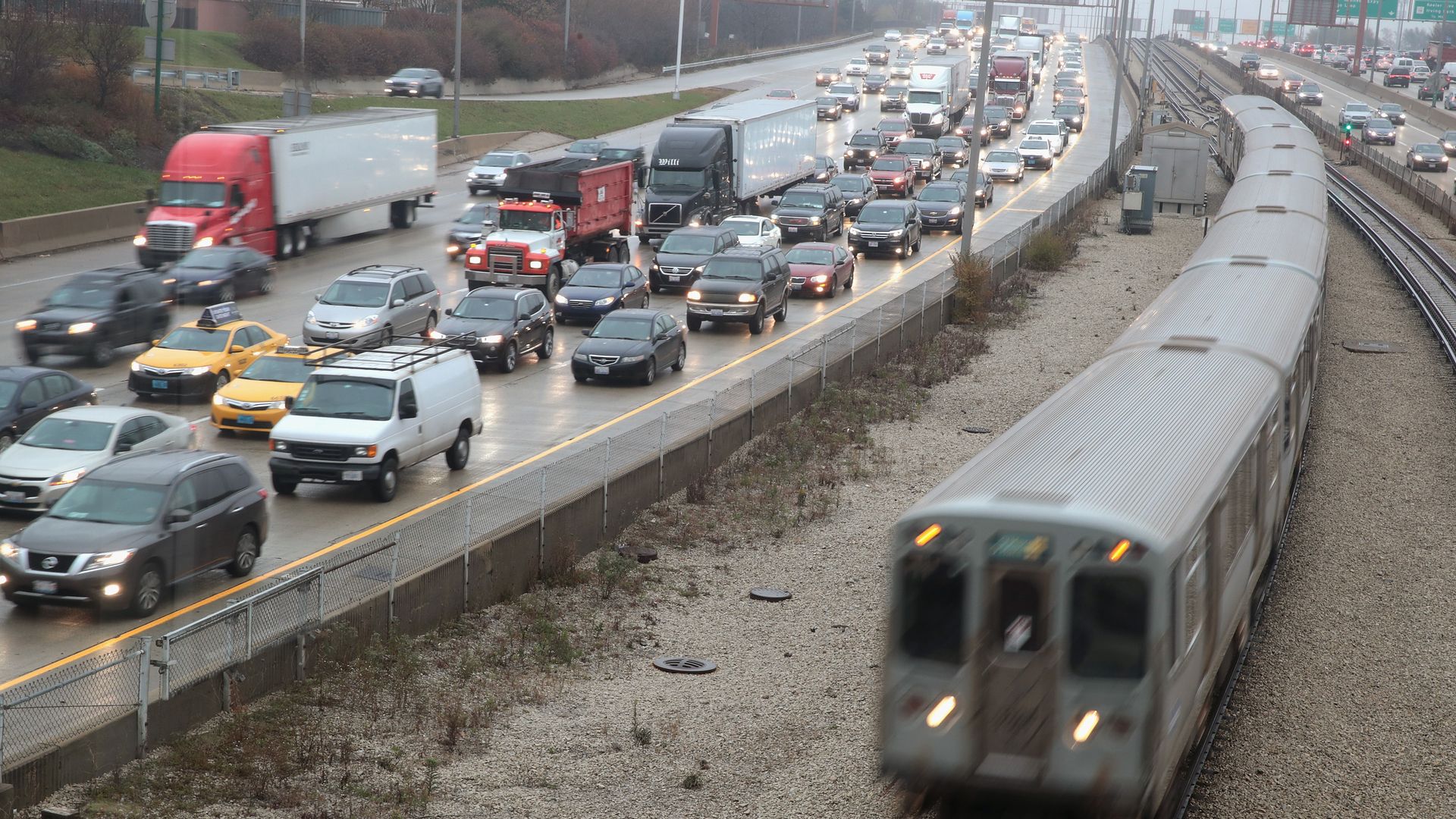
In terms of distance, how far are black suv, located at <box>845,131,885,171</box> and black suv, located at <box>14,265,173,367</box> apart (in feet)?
132

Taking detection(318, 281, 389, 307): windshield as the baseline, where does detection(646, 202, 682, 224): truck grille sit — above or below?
above

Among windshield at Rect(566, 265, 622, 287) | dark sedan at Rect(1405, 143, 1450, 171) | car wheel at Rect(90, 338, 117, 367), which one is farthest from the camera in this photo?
dark sedan at Rect(1405, 143, 1450, 171)

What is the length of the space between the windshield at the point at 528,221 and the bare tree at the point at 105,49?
24612mm

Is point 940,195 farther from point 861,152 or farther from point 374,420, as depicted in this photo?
point 374,420

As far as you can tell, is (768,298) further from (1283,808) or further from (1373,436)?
(1283,808)

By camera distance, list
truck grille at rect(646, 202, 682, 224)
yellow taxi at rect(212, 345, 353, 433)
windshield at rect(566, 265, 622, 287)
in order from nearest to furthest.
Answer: yellow taxi at rect(212, 345, 353, 433) < windshield at rect(566, 265, 622, 287) < truck grille at rect(646, 202, 682, 224)

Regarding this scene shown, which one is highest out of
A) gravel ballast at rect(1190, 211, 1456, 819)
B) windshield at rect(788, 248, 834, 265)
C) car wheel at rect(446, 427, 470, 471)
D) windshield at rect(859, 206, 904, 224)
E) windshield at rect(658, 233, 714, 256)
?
windshield at rect(859, 206, 904, 224)

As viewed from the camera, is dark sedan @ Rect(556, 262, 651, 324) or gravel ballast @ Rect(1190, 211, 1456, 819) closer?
gravel ballast @ Rect(1190, 211, 1456, 819)

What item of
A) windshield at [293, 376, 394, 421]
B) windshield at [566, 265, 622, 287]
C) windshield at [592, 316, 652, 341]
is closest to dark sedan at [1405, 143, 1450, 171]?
windshield at [566, 265, 622, 287]

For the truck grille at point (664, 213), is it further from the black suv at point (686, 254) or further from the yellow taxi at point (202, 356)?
the yellow taxi at point (202, 356)

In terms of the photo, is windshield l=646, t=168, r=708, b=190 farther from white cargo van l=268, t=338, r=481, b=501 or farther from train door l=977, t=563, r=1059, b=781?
train door l=977, t=563, r=1059, b=781

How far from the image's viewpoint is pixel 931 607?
10.3 meters

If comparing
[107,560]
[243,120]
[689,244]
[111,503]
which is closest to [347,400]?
[111,503]

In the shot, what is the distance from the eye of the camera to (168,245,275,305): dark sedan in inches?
1361
